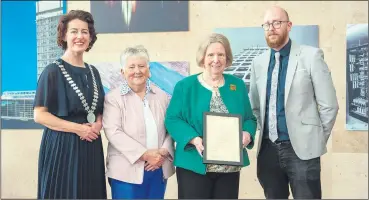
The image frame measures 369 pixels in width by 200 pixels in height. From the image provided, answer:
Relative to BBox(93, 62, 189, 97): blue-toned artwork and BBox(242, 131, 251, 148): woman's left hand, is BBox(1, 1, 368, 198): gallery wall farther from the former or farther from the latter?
BBox(242, 131, 251, 148): woman's left hand

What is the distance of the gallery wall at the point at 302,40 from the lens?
4.28 m

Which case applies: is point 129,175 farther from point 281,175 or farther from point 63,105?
point 281,175

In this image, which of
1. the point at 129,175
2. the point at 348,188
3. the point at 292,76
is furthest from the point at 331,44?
the point at 129,175

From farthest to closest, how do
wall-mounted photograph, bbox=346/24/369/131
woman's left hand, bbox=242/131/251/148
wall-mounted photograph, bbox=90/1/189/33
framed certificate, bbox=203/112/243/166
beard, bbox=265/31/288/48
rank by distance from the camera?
wall-mounted photograph, bbox=90/1/189/33 < wall-mounted photograph, bbox=346/24/369/131 < beard, bbox=265/31/288/48 < woman's left hand, bbox=242/131/251/148 < framed certificate, bbox=203/112/243/166

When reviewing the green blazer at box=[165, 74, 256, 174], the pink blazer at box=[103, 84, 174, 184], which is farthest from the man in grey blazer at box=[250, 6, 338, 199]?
the pink blazer at box=[103, 84, 174, 184]

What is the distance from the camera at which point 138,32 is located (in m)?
4.54

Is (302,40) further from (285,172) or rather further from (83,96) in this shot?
(83,96)

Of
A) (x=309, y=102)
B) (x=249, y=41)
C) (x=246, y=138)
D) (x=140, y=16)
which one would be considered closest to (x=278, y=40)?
(x=309, y=102)

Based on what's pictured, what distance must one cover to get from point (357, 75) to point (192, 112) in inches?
97.1

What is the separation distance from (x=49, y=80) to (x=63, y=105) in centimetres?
16

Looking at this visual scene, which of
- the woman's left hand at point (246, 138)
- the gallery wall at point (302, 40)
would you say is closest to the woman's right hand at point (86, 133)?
the woman's left hand at point (246, 138)

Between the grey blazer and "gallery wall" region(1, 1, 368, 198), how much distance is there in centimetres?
185

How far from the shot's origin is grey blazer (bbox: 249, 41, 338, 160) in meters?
2.53

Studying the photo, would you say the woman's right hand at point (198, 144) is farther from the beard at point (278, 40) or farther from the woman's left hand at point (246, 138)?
the beard at point (278, 40)
